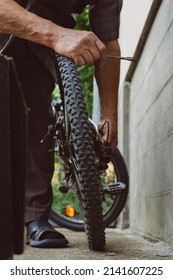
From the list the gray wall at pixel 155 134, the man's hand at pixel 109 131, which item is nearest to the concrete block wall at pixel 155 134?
the gray wall at pixel 155 134

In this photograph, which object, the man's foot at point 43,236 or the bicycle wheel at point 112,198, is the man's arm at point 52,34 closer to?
the man's foot at point 43,236

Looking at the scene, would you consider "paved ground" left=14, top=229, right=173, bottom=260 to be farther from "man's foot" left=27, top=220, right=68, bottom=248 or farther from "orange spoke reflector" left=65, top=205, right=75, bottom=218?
"orange spoke reflector" left=65, top=205, right=75, bottom=218

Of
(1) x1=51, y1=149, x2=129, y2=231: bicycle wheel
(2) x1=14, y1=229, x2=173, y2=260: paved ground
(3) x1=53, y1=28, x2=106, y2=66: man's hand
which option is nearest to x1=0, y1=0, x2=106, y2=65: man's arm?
(3) x1=53, y1=28, x2=106, y2=66: man's hand

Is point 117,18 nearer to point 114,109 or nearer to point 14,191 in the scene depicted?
point 114,109

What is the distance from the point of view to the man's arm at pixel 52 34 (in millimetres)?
929

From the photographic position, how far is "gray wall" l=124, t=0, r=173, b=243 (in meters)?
1.16

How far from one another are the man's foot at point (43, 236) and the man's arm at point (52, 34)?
0.36m

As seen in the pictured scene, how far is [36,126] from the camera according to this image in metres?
1.24

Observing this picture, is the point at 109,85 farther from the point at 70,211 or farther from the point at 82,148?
the point at 70,211

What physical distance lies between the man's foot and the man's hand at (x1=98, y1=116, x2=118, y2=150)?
0.21 metres

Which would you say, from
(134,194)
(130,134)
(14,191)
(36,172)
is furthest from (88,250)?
(130,134)

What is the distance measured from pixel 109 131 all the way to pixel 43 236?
0.80 feet

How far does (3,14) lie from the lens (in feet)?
3.19

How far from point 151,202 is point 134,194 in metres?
0.40
